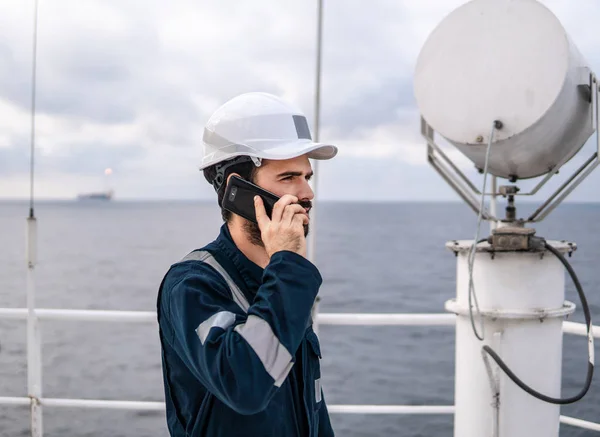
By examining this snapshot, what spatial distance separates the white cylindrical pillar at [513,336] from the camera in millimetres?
2775

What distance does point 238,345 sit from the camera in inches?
50.8

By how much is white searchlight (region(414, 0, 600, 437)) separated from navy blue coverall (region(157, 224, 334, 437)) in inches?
51.6

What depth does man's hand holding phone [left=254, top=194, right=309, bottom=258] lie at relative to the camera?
1418mm

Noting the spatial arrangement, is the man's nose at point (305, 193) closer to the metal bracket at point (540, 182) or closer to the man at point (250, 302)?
the man at point (250, 302)

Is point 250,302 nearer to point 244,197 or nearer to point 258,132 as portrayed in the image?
point 244,197

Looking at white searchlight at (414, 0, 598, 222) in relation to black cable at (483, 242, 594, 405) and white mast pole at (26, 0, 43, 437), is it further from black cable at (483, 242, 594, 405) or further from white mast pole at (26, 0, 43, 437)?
white mast pole at (26, 0, 43, 437)

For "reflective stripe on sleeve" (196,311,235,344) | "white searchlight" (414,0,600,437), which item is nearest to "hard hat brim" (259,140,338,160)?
"reflective stripe on sleeve" (196,311,235,344)

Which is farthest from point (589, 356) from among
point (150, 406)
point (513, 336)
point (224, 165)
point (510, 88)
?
point (150, 406)

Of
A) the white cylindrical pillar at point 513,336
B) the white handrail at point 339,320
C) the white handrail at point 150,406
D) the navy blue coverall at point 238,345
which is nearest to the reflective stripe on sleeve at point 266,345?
the navy blue coverall at point 238,345

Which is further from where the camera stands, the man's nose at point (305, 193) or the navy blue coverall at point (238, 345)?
the man's nose at point (305, 193)

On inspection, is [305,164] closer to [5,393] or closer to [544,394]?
[544,394]

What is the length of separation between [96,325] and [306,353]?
86.3 feet

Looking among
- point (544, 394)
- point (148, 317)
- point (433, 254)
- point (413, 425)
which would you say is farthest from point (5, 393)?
point (433, 254)

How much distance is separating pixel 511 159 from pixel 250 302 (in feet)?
5.46
